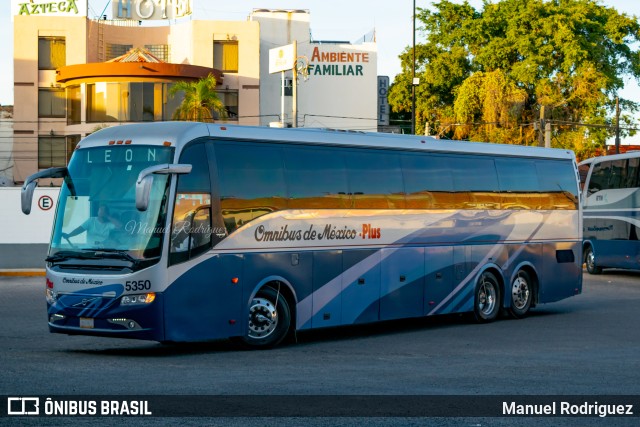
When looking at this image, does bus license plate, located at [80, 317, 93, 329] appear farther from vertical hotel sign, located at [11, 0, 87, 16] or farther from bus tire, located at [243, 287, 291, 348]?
vertical hotel sign, located at [11, 0, 87, 16]

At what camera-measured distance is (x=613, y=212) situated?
117 feet

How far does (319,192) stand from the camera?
17516 millimetres

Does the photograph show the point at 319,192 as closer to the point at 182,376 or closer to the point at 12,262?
the point at 182,376

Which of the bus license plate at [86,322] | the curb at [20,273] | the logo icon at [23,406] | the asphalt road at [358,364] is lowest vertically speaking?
the curb at [20,273]

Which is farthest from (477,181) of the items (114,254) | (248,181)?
(114,254)

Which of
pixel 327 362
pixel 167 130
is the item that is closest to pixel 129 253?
pixel 167 130

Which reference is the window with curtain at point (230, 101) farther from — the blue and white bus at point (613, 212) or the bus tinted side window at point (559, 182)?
the bus tinted side window at point (559, 182)

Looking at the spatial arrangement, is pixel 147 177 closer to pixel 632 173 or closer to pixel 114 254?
pixel 114 254

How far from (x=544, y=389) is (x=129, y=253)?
5.79 metres

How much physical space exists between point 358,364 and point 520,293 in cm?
877

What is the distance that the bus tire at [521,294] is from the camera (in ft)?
72.9

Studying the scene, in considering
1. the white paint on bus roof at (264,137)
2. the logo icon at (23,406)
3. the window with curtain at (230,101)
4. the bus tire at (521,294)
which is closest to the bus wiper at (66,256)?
the white paint on bus roof at (264,137)

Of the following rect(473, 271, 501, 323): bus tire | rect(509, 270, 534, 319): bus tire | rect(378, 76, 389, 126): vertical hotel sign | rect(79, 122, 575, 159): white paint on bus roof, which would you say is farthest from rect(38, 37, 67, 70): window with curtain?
rect(473, 271, 501, 323): bus tire

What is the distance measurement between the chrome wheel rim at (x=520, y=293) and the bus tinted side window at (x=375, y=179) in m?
4.14
